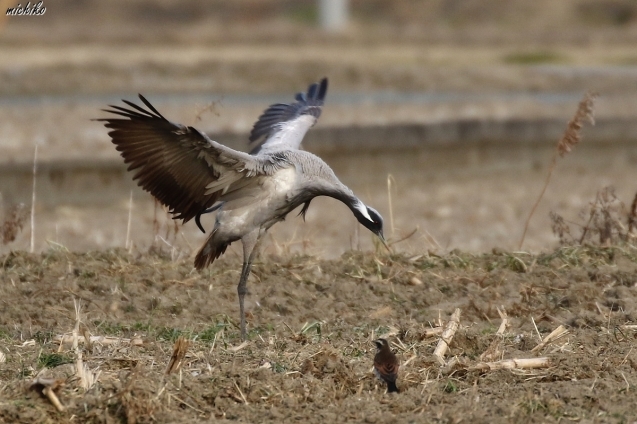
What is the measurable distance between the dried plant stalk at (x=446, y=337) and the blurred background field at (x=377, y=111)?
2.13 metres

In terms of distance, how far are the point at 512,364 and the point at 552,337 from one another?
658mm

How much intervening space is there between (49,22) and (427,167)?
38220 millimetres

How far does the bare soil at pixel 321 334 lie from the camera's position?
5.64 metres

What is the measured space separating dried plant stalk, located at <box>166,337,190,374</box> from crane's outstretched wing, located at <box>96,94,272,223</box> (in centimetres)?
133

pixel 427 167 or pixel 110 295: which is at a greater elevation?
pixel 110 295

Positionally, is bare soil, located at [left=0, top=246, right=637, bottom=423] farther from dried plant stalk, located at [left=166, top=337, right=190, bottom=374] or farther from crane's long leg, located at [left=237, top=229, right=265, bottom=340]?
crane's long leg, located at [left=237, top=229, right=265, bottom=340]

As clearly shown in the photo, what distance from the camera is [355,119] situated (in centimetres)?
2012

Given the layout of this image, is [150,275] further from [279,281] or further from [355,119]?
[355,119]

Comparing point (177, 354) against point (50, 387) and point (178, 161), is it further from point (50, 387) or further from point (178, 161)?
point (178, 161)

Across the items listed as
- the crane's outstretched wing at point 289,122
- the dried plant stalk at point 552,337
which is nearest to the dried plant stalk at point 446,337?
the dried plant stalk at point 552,337

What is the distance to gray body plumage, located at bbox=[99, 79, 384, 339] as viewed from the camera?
6.85 m

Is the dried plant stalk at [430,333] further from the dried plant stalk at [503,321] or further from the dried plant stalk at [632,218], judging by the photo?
the dried plant stalk at [632,218]

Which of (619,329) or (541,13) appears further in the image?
(541,13)

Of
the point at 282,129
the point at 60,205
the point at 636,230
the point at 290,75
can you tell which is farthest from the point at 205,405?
the point at 290,75
